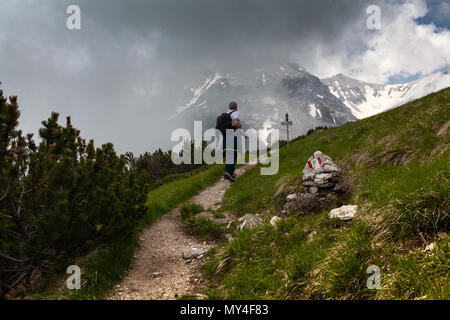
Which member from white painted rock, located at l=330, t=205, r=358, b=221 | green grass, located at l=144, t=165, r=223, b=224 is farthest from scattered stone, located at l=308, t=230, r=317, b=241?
green grass, located at l=144, t=165, r=223, b=224

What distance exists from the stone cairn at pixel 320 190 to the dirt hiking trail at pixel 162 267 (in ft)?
8.90

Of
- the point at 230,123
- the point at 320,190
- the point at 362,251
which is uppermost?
the point at 230,123

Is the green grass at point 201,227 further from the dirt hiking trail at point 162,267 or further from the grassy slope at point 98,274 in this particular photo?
the grassy slope at point 98,274

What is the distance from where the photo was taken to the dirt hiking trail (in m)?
4.32

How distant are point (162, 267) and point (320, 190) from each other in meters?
4.37

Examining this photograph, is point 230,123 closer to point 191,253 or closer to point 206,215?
point 206,215

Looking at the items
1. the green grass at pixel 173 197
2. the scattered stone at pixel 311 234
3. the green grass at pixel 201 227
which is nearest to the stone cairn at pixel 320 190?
the scattered stone at pixel 311 234

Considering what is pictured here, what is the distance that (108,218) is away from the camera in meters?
4.88

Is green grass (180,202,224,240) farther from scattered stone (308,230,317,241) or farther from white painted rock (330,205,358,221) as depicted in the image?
white painted rock (330,205,358,221)

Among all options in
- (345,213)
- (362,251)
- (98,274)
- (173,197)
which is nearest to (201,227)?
(98,274)

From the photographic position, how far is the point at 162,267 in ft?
17.8

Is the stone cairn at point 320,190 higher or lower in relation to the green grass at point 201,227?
higher

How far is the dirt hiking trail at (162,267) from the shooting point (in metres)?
4.32

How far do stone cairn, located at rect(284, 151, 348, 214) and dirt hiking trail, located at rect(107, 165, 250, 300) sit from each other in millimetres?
2712
